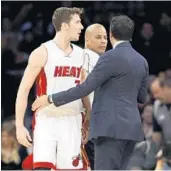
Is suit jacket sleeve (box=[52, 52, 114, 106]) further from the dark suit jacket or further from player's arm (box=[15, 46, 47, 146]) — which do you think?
player's arm (box=[15, 46, 47, 146])

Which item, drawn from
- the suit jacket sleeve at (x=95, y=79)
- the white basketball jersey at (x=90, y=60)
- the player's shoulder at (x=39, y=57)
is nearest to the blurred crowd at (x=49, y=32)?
the white basketball jersey at (x=90, y=60)

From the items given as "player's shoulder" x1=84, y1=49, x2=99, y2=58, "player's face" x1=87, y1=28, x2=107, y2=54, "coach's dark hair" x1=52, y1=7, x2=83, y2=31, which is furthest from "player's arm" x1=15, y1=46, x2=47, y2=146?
"player's face" x1=87, y1=28, x2=107, y2=54

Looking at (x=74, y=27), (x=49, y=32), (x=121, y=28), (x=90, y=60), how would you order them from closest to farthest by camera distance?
(x=121, y=28) < (x=74, y=27) < (x=90, y=60) < (x=49, y=32)

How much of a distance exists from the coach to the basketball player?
30 cm

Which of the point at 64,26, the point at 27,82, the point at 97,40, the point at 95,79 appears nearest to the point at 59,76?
the point at 27,82

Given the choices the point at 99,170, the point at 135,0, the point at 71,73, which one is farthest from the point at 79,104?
the point at 135,0

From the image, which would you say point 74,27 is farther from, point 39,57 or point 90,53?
point 90,53

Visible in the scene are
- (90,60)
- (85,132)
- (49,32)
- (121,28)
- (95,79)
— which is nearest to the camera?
(95,79)

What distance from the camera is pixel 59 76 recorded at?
20.6 ft

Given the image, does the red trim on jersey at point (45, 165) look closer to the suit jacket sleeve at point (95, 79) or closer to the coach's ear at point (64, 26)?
the suit jacket sleeve at point (95, 79)

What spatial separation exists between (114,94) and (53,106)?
62 centimetres

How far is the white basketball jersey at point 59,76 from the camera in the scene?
627 cm

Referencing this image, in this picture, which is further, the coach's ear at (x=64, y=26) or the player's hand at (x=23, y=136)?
the coach's ear at (x=64, y=26)

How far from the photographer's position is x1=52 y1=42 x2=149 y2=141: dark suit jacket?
19.2 feet
